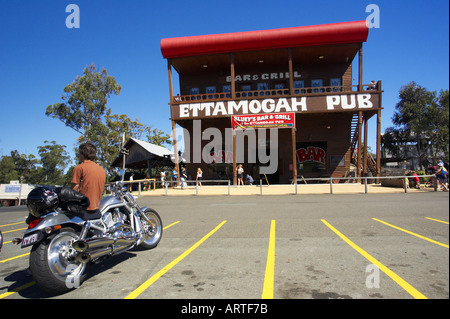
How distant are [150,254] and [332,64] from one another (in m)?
23.1

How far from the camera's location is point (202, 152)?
24141 millimetres

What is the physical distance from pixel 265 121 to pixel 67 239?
56.0ft

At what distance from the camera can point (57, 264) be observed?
319 centimetres

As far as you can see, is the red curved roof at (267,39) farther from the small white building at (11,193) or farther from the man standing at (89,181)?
the man standing at (89,181)

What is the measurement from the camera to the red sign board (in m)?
19.3

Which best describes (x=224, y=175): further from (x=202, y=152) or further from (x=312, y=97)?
(x=312, y=97)

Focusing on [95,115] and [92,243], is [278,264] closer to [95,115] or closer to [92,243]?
[92,243]

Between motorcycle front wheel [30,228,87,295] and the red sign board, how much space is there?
16.7 metres

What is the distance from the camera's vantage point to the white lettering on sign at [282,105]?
19.5m

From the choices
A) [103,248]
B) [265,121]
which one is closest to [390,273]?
[103,248]

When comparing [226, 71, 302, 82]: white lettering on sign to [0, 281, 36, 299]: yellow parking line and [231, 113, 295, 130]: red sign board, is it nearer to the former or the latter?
[231, 113, 295, 130]: red sign board

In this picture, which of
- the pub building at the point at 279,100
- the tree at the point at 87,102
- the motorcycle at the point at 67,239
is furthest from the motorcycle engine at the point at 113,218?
the tree at the point at 87,102
